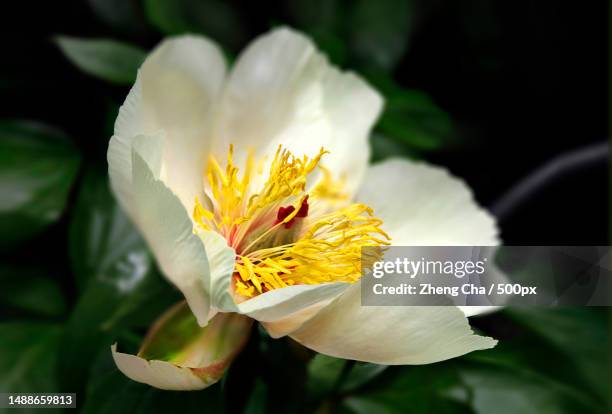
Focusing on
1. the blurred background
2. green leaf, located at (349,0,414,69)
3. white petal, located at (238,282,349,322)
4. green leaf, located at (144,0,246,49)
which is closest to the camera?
white petal, located at (238,282,349,322)

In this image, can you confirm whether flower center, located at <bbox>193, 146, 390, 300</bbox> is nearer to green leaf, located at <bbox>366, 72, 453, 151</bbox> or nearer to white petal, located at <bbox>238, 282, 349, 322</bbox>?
white petal, located at <bbox>238, 282, 349, 322</bbox>

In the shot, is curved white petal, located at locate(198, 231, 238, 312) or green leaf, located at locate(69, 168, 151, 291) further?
green leaf, located at locate(69, 168, 151, 291)

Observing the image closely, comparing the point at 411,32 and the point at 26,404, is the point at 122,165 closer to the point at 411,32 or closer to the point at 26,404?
the point at 26,404

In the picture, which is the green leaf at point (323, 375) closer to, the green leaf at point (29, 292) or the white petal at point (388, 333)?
the white petal at point (388, 333)

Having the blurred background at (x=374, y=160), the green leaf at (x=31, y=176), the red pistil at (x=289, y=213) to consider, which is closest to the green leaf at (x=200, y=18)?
the blurred background at (x=374, y=160)

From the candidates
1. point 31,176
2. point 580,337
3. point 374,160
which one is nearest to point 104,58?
point 31,176

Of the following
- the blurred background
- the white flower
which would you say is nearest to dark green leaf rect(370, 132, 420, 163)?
the blurred background
